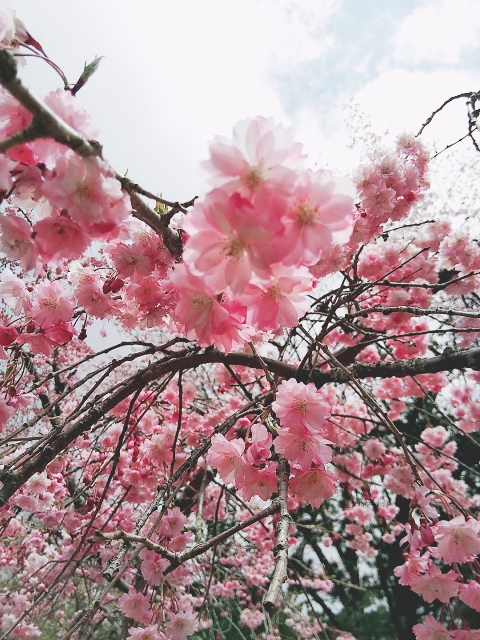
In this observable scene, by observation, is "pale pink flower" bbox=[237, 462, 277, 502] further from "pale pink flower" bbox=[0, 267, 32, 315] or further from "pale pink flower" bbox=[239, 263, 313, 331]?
"pale pink flower" bbox=[0, 267, 32, 315]

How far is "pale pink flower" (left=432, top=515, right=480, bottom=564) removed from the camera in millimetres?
1380

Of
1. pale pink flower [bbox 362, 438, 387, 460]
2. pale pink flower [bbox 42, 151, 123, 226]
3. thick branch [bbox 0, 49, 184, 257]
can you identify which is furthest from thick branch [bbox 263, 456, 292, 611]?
pale pink flower [bbox 362, 438, 387, 460]

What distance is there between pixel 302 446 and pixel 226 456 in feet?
1.04

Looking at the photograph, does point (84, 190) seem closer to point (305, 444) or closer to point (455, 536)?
point (305, 444)

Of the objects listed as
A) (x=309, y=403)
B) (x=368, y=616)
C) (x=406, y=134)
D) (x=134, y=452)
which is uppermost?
(x=368, y=616)

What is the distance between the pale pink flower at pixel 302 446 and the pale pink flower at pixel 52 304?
3.03 ft

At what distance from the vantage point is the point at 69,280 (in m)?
1.81

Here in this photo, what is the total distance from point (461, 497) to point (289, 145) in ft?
16.3

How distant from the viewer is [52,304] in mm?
1590

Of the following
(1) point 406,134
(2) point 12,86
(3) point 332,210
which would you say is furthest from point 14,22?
(1) point 406,134

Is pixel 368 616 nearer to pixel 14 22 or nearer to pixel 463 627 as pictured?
pixel 463 627

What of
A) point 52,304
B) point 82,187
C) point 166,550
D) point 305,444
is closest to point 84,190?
point 82,187

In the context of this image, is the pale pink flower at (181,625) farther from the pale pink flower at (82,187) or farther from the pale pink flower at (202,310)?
the pale pink flower at (82,187)

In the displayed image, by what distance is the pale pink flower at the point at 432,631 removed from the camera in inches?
64.9
